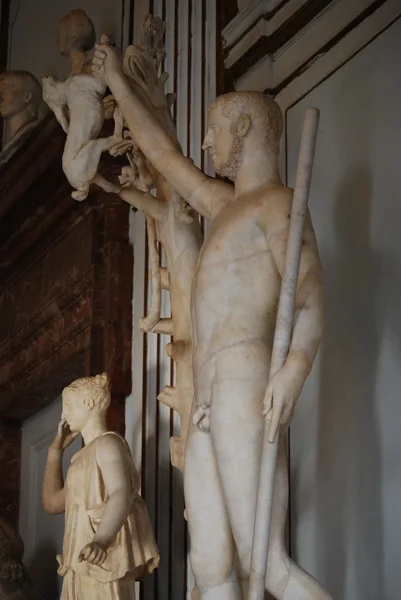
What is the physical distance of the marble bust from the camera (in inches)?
331

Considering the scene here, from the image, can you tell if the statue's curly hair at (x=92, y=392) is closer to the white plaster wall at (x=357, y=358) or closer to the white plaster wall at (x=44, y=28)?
the white plaster wall at (x=357, y=358)

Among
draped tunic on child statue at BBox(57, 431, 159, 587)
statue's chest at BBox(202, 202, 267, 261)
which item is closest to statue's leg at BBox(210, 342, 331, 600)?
statue's chest at BBox(202, 202, 267, 261)

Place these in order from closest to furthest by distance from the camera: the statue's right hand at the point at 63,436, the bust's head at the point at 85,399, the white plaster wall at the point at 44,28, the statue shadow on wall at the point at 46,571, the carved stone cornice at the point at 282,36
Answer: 1. the bust's head at the point at 85,399
2. the statue's right hand at the point at 63,436
3. the carved stone cornice at the point at 282,36
4. the statue shadow on wall at the point at 46,571
5. the white plaster wall at the point at 44,28

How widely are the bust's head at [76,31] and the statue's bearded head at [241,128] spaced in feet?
11.2

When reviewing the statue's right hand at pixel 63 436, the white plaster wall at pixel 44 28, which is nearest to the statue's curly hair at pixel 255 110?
the statue's right hand at pixel 63 436

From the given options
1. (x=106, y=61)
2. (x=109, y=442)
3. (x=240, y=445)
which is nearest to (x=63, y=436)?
(x=109, y=442)

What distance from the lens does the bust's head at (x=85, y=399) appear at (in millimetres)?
5133

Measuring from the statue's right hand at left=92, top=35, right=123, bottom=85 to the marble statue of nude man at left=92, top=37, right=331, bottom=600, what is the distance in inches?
20.6

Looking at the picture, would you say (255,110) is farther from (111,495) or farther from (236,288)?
(111,495)

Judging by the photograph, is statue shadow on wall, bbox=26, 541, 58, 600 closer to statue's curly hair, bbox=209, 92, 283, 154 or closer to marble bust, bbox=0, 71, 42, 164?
marble bust, bbox=0, 71, 42, 164

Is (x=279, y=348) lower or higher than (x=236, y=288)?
lower

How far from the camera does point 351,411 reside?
5004mm

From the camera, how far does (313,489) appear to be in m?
5.12

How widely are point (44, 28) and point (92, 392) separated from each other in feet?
13.5
